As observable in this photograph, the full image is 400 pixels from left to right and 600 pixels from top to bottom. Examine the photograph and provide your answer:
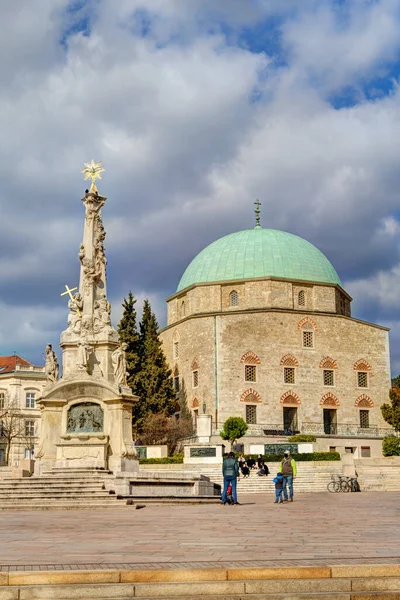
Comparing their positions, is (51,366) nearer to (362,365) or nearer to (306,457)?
(306,457)

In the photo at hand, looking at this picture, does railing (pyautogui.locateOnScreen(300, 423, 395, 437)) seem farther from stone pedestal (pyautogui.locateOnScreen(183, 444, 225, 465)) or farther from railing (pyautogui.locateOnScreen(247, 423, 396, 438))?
stone pedestal (pyautogui.locateOnScreen(183, 444, 225, 465))

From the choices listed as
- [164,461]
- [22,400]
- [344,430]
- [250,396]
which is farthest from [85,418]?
[22,400]

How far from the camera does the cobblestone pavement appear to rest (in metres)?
8.49

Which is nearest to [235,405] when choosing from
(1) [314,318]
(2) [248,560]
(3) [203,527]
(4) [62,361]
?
(1) [314,318]

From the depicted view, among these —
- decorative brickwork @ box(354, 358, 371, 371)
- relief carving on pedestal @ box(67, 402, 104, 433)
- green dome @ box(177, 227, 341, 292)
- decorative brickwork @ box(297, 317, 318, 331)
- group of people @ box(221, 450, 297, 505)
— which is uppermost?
green dome @ box(177, 227, 341, 292)

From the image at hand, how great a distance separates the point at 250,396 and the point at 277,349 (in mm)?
4070

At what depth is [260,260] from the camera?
61812 millimetres

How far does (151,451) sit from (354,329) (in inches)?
1003

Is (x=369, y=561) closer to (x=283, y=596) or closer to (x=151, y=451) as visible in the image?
(x=283, y=596)

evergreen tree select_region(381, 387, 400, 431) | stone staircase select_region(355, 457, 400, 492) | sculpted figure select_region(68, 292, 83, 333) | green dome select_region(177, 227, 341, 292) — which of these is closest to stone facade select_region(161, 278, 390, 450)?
green dome select_region(177, 227, 341, 292)

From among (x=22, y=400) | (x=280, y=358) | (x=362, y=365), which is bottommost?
(x=22, y=400)

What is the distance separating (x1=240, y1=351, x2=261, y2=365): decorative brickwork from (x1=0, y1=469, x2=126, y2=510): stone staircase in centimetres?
3344

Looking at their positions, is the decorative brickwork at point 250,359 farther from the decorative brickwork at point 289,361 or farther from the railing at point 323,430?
the railing at point 323,430

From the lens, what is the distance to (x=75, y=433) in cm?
2614
